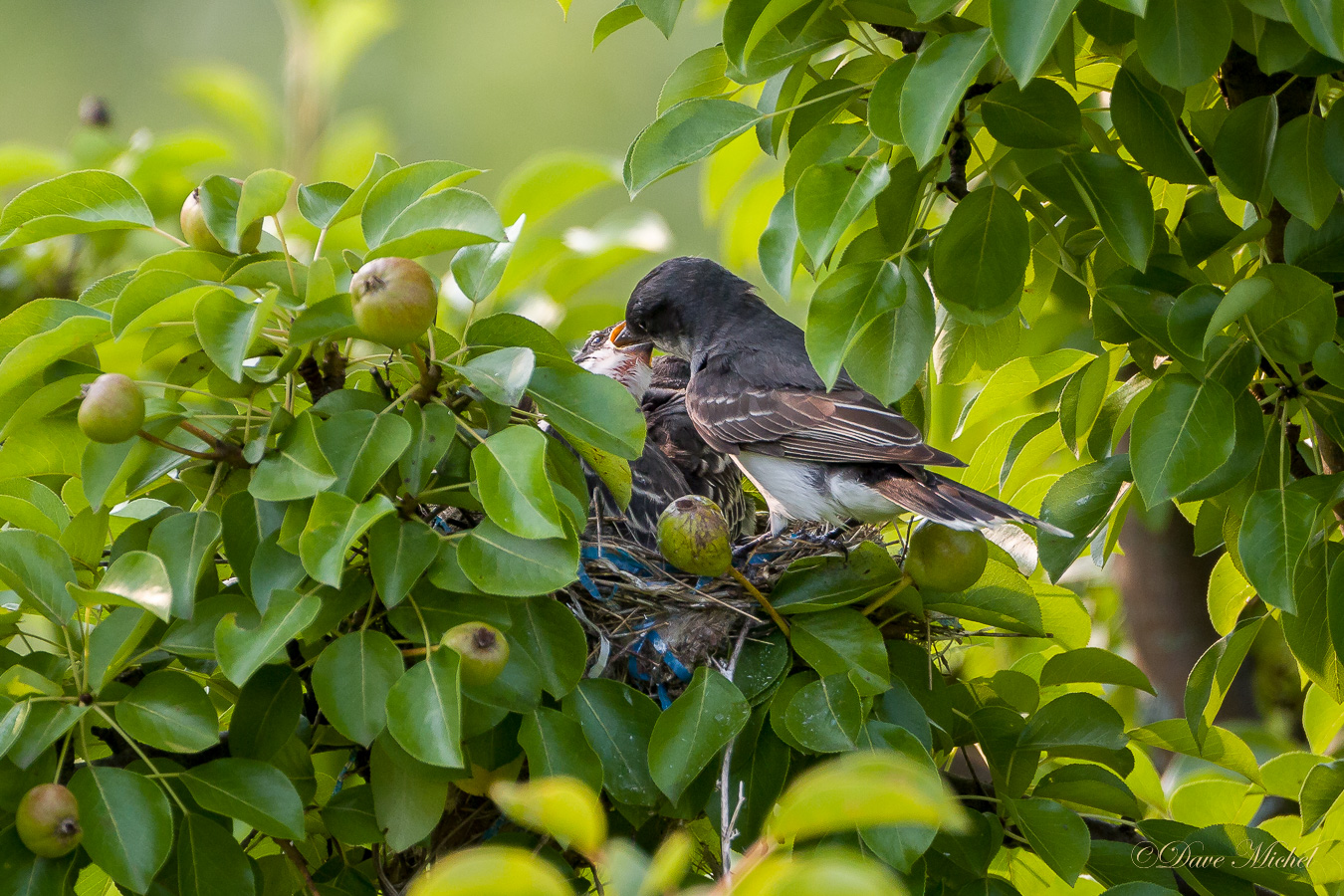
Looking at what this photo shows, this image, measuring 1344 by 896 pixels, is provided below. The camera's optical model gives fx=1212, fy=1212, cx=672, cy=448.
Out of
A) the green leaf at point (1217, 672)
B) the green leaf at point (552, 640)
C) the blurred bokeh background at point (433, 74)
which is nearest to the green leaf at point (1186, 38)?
the green leaf at point (1217, 672)

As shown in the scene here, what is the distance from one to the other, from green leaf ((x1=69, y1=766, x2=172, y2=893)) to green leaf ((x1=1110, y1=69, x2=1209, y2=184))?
1.70m

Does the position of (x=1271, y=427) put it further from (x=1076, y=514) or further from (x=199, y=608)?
(x=199, y=608)

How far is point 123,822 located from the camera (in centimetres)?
151

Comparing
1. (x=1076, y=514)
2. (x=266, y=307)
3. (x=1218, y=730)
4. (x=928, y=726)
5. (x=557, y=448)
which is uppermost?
(x=266, y=307)

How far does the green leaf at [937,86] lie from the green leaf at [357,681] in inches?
36.9

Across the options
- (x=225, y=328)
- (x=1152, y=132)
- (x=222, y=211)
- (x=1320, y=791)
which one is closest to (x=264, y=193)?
(x=222, y=211)

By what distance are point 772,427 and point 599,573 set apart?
0.92m

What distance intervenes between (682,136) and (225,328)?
0.75m

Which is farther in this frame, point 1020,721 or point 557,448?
point 1020,721

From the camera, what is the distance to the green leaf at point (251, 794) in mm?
1568

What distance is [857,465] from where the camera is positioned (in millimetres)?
3070

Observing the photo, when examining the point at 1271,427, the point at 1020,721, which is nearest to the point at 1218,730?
the point at 1020,721

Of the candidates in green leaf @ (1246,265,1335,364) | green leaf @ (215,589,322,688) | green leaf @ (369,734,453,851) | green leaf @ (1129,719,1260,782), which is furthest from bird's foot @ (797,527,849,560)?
green leaf @ (215,589,322,688)

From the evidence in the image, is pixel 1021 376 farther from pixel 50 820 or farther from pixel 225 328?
pixel 50 820
